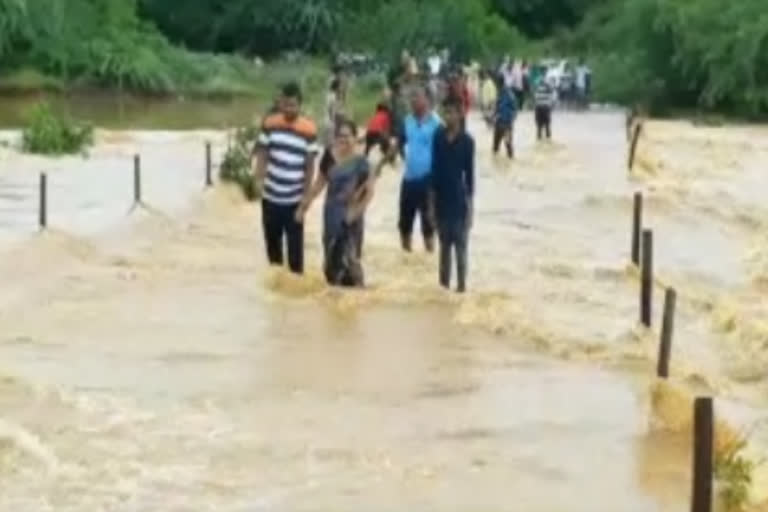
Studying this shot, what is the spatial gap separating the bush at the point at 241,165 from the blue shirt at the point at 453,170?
33.2ft

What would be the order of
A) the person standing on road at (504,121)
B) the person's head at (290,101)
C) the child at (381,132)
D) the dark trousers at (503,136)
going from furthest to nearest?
1. the dark trousers at (503,136)
2. the person standing on road at (504,121)
3. the child at (381,132)
4. the person's head at (290,101)

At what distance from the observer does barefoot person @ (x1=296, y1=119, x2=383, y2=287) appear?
17609 millimetres

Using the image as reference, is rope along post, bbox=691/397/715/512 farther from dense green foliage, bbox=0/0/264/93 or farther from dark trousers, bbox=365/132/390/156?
dense green foliage, bbox=0/0/264/93

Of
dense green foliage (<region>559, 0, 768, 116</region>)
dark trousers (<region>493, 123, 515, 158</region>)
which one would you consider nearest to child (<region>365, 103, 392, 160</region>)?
dark trousers (<region>493, 123, 515, 158</region>)

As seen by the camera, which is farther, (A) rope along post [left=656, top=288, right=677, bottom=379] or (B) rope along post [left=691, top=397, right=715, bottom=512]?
(A) rope along post [left=656, top=288, right=677, bottom=379]

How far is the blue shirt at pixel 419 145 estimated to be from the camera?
64.7ft

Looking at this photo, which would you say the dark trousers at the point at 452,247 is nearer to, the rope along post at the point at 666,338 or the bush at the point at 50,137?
the rope along post at the point at 666,338

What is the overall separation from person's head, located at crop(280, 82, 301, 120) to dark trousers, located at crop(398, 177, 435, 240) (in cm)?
299

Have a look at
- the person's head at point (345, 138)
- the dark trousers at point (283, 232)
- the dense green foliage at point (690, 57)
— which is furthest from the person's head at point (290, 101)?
the dense green foliage at point (690, 57)

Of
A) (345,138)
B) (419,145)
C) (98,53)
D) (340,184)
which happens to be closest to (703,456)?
(345,138)

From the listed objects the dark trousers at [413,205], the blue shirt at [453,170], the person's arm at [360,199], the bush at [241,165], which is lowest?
the bush at [241,165]

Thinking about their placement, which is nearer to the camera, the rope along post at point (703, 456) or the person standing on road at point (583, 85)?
the rope along post at point (703, 456)

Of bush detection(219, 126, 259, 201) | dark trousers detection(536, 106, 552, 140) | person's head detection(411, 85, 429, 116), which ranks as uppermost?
person's head detection(411, 85, 429, 116)

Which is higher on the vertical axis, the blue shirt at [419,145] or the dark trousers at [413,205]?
the blue shirt at [419,145]
